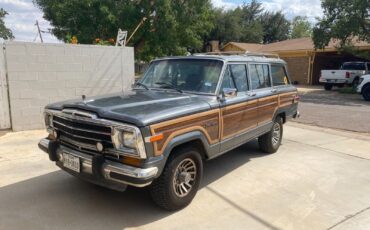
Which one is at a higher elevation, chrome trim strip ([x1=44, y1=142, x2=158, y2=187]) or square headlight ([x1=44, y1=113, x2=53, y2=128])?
square headlight ([x1=44, y1=113, x2=53, y2=128])

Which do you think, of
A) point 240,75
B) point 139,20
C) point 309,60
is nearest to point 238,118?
→ point 240,75

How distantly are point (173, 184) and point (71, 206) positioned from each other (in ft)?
4.49

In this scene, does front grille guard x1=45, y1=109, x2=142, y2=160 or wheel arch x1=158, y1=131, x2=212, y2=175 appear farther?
wheel arch x1=158, y1=131, x2=212, y2=175

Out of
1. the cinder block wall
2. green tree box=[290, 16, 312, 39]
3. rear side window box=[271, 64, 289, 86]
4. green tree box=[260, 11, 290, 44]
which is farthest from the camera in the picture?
green tree box=[290, 16, 312, 39]

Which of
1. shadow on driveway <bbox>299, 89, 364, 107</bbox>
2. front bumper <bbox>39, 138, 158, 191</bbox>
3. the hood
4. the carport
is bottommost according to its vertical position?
shadow on driveway <bbox>299, 89, 364, 107</bbox>

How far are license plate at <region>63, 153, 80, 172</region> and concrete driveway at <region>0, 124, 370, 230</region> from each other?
21.8 inches

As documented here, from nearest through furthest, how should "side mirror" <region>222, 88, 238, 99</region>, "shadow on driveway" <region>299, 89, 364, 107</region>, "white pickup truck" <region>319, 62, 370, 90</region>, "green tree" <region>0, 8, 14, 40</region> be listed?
"side mirror" <region>222, 88, 238, 99</region> < "shadow on driveway" <region>299, 89, 364, 107</region> < "white pickup truck" <region>319, 62, 370, 90</region> < "green tree" <region>0, 8, 14, 40</region>

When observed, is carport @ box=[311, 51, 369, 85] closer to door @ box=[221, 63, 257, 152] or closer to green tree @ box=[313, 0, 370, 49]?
green tree @ box=[313, 0, 370, 49]

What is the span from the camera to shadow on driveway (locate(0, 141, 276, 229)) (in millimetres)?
3779

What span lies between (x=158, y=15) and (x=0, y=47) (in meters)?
14.7

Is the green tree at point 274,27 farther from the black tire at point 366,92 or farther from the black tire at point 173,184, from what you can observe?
the black tire at point 173,184

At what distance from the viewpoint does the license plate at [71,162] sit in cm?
388

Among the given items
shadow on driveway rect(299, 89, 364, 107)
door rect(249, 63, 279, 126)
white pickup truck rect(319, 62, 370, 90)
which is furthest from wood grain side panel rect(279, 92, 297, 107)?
white pickup truck rect(319, 62, 370, 90)

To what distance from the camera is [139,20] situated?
70.5ft
